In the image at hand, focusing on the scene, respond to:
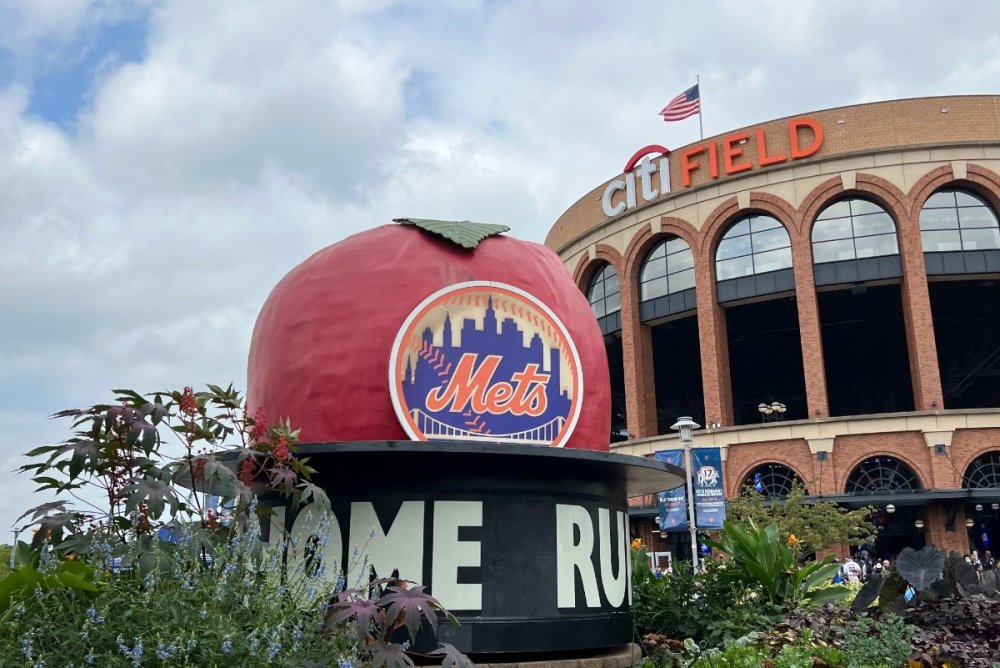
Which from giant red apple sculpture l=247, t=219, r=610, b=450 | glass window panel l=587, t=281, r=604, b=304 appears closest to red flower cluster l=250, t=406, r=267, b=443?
giant red apple sculpture l=247, t=219, r=610, b=450

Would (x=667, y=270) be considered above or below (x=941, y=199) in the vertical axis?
below

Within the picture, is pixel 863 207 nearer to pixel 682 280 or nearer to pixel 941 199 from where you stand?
pixel 941 199

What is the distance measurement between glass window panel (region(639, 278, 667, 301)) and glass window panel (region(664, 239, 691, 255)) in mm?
1393

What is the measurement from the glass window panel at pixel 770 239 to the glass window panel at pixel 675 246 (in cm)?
325

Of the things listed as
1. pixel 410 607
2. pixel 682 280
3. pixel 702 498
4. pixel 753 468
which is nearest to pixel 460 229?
pixel 410 607

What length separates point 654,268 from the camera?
138 feet

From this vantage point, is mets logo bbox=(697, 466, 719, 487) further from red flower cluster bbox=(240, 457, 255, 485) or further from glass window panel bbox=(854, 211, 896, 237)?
glass window panel bbox=(854, 211, 896, 237)

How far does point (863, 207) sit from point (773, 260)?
13.8 feet

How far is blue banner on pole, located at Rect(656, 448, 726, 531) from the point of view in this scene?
2248 centimetres

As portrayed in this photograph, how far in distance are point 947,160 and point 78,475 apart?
1482 inches

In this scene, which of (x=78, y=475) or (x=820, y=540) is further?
(x=820, y=540)

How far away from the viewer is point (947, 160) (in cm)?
3609

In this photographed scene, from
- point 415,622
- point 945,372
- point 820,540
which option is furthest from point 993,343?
point 415,622

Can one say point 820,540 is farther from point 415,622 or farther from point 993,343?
point 415,622
